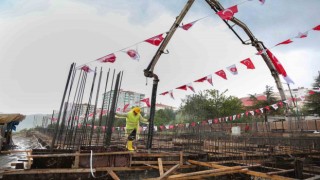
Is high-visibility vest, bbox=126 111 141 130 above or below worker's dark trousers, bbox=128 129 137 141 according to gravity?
above

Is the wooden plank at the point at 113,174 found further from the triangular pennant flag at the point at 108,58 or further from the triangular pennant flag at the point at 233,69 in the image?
the triangular pennant flag at the point at 233,69

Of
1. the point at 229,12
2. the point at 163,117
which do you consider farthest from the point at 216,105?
the point at 229,12

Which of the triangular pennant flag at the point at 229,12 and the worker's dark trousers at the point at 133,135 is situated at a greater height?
the triangular pennant flag at the point at 229,12

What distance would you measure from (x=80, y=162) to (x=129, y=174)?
1.70 m

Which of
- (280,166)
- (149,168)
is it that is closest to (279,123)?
Result: (280,166)

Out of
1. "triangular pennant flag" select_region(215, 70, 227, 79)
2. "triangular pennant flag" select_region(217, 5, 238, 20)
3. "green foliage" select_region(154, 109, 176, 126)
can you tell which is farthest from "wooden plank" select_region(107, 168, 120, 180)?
"green foliage" select_region(154, 109, 176, 126)

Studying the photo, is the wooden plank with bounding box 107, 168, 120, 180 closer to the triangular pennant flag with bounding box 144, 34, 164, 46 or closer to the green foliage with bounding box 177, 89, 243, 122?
the triangular pennant flag with bounding box 144, 34, 164, 46

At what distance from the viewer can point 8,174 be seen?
15.4 feet

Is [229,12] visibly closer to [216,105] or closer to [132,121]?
[132,121]

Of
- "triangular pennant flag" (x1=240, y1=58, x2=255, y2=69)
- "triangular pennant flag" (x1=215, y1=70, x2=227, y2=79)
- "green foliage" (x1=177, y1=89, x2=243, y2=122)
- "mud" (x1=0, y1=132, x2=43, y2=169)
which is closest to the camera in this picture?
"mud" (x1=0, y1=132, x2=43, y2=169)

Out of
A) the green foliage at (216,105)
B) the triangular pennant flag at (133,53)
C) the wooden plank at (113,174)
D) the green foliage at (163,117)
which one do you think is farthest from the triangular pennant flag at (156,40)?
the green foliage at (163,117)

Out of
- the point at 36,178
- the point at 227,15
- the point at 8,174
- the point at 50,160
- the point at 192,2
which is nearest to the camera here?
the point at 8,174

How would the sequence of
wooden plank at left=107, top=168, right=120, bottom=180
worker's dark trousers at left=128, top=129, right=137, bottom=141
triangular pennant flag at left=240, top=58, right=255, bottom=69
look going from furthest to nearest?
1. triangular pennant flag at left=240, top=58, right=255, bottom=69
2. worker's dark trousers at left=128, top=129, right=137, bottom=141
3. wooden plank at left=107, top=168, right=120, bottom=180

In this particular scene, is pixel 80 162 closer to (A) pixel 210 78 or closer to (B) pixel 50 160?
(B) pixel 50 160
